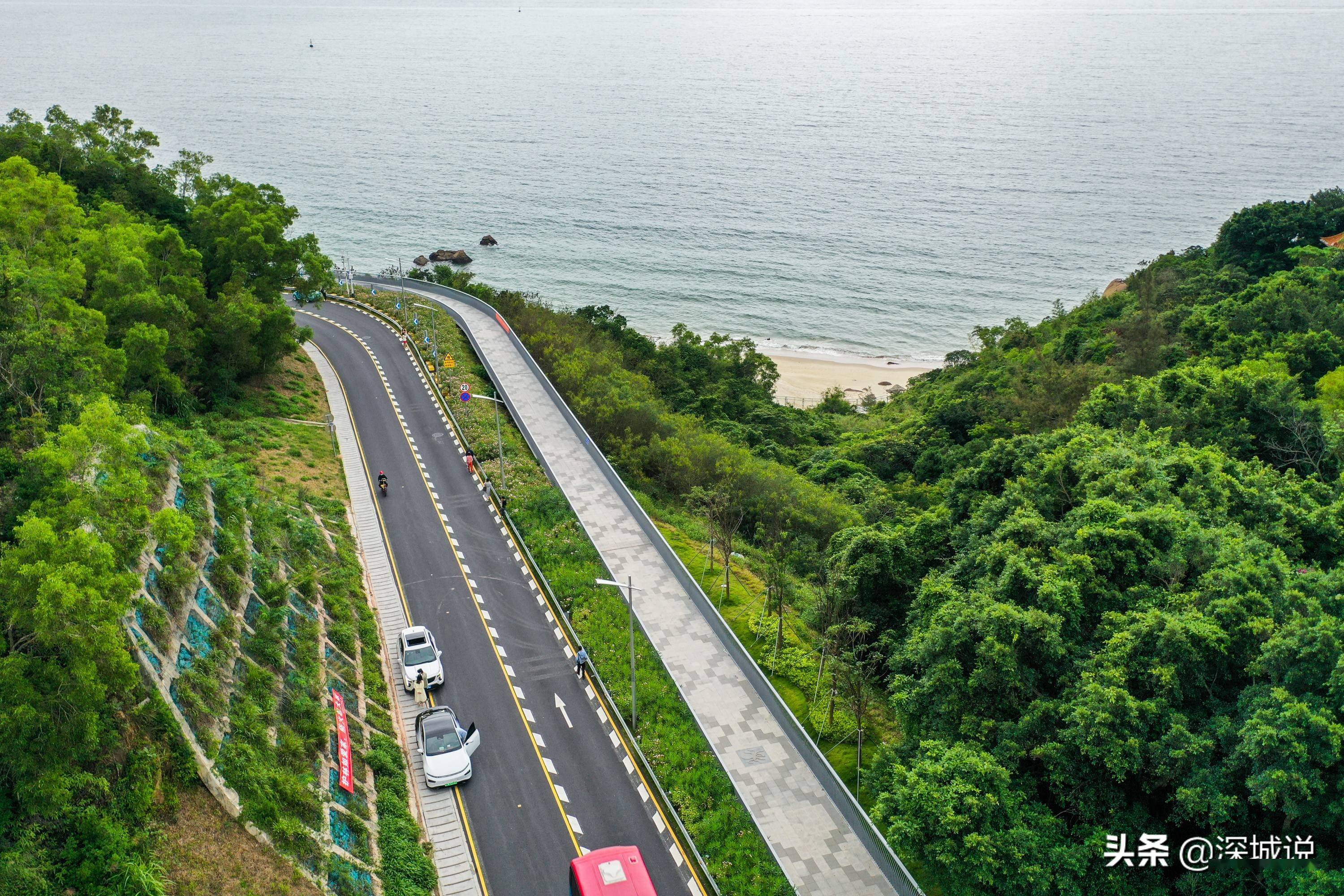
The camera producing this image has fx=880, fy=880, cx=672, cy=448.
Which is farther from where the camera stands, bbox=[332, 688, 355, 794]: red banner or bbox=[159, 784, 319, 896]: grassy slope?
bbox=[332, 688, 355, 794]: red banner

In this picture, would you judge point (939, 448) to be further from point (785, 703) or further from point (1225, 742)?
point (1225, 742)

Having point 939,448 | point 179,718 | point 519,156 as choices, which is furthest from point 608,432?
point 519,156

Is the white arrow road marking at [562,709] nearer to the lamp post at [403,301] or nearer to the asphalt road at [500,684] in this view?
the asphalt road at [500,684]

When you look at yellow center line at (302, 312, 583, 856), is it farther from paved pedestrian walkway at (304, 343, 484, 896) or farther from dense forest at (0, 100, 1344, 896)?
dense forest at (0, 100, 1344, 896)

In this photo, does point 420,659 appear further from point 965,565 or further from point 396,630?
point 965,565

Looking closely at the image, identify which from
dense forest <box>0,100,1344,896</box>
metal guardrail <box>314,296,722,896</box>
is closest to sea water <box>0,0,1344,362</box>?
metal guardrail <box>314,296,722,896</box>

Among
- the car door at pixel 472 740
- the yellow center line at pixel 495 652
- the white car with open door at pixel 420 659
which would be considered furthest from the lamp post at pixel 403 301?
the car door at pixel 472 740
